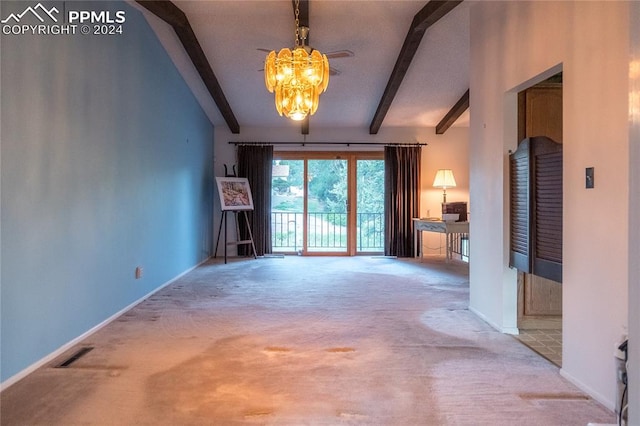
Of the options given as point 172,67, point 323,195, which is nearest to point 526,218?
point 172,67

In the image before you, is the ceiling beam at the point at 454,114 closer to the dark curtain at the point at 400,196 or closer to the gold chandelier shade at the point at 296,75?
the dark curtain at the point at 400,196

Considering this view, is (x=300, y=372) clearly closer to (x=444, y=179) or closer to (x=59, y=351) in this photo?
(x=59, y=351)

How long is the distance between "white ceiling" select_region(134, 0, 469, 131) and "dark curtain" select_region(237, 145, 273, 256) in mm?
694

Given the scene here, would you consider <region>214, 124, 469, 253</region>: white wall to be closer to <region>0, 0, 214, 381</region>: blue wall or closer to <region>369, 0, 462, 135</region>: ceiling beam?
<region>369, 0, 462, 135</region>: ceiling beam

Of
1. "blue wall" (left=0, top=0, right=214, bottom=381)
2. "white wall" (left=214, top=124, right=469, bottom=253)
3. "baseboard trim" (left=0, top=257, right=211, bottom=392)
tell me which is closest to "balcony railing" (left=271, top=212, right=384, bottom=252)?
"white wall" (left=214, top=124, right=469, bottom=253)

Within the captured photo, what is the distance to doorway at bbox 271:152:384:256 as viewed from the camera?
25.3 feet

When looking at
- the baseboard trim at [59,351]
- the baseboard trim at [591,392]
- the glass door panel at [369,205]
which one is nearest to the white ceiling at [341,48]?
the glass door panel at [369,205]

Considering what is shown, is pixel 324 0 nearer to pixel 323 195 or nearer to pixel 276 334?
pixel 276 334

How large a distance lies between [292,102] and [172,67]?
255cm

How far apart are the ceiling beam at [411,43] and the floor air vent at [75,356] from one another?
4.24 m

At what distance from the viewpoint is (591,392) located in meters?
2.12

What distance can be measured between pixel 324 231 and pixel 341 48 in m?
3.75

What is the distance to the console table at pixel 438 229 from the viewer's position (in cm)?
616

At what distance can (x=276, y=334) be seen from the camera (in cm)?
310
